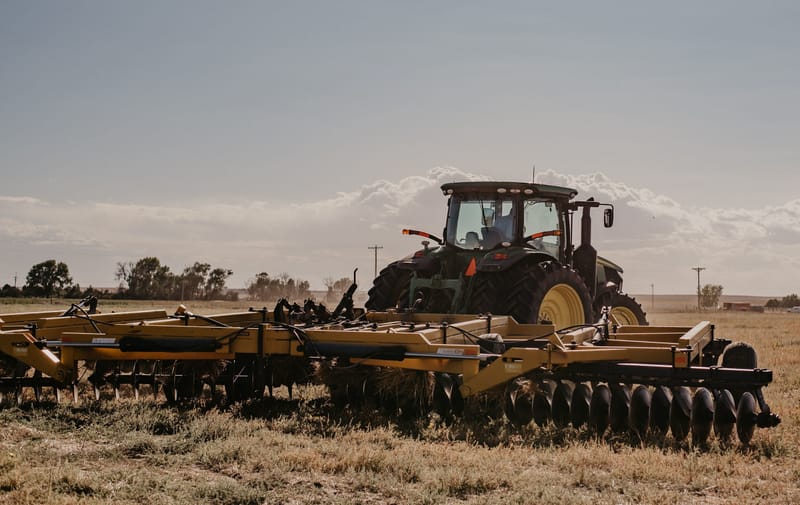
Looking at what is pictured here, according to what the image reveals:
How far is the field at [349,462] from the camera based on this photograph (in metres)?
4.65

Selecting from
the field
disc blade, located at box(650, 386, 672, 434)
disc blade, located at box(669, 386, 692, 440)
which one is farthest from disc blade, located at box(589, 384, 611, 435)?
disc blade, located at box(669, 386, 692, 440)

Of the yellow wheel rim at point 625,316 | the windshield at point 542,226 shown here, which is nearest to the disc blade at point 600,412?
the windshield at point 542,226

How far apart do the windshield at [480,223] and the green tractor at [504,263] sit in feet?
0.04

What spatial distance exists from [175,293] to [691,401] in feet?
213

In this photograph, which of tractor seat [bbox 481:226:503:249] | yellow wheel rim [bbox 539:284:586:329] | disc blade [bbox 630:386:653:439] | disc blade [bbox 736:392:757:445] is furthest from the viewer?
tractor seat [bbox 481:226:503:249]

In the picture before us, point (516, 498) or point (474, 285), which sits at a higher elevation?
point (474, 285)

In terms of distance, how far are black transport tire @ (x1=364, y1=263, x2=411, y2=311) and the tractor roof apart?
1.24 m

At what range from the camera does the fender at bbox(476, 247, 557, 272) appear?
897cm

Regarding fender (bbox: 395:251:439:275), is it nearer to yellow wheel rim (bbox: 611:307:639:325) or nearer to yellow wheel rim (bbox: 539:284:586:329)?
yellow wheel rim (bbox: 539:284:586:329)

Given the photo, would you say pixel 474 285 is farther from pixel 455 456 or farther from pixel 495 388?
pixel 455 456

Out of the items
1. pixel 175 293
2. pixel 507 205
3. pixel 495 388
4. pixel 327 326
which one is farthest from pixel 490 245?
pixel 175 293

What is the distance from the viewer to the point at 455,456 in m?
5.42

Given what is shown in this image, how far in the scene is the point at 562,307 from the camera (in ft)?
33.1

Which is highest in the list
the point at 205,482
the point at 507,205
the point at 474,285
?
the point at 507,205
